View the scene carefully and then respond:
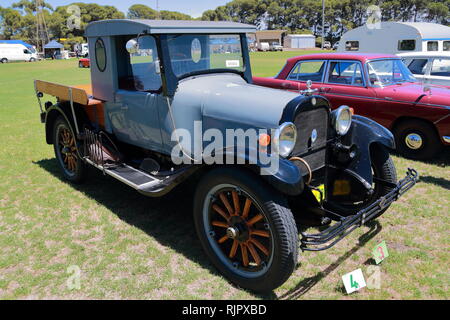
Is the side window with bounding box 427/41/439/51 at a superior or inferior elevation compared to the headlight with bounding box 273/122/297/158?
superior

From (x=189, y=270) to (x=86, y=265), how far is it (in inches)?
37.9

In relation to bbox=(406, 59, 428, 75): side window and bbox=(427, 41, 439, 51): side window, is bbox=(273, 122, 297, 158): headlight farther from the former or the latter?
bbox=(427, 41, 439, 51): side window

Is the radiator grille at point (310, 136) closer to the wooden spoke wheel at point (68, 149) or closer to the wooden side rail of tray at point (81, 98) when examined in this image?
the wooden side rail of tray at point (81, 98)

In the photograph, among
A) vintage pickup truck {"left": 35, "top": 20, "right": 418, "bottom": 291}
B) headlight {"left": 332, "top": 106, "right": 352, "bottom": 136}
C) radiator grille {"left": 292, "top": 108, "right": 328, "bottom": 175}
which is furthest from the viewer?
headlight {"left": 332, "top": 106, "right": 352, "bottom": 136}

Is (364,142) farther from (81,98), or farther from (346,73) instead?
(346,73)

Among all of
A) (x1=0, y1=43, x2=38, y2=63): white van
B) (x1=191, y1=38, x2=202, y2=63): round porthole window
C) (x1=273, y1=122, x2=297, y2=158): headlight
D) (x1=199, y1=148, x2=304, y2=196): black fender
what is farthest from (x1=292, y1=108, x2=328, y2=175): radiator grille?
(x1=0, y1=43, x2=38, y2=63): white van

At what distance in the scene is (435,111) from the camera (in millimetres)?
5938

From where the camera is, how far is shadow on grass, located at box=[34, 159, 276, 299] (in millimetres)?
3584

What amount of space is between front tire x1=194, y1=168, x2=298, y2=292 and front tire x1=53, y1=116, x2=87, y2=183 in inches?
95.7

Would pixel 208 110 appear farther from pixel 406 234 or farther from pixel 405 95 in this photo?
pixel 405 95

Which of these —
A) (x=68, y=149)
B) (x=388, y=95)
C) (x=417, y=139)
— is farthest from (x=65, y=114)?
(x=417, y=139)

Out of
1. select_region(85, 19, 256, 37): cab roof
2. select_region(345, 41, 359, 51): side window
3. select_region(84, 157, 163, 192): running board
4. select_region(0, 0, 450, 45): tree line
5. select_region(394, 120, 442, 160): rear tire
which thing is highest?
select_region(0, 0, 450, 45): tree line

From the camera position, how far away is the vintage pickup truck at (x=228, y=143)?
8.84 feet
